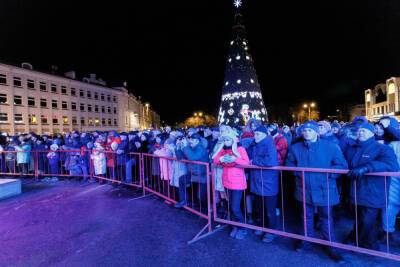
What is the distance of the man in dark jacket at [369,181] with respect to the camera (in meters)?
3.29

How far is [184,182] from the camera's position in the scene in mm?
6105

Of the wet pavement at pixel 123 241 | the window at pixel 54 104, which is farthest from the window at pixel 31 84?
the wet pavement at pixel 123 241

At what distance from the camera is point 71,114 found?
4647cm

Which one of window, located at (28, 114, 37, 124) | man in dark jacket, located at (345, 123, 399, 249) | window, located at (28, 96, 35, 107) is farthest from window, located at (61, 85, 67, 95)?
man in dark jacket, located at (345, 123, 399, 249)

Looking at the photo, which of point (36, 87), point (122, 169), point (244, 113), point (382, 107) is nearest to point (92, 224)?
point (122, 169)

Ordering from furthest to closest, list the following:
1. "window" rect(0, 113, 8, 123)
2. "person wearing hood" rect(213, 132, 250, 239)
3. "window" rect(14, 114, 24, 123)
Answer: "window" rect(14, 114, 24, 123)
"window" rect(0, 113, 8, 123)
"person wearing hood" rect(213, 132, 250, 239)

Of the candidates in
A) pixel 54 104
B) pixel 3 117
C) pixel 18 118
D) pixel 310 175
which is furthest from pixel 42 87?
pixel 310 175

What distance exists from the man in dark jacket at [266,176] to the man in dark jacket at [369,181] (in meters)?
1.20

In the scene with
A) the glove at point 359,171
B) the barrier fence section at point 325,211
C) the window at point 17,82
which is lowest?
the barrier fence section at point 325,211

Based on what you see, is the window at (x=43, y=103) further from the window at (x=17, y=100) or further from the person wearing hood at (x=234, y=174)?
the person wearing hood at (x=234, y=174)

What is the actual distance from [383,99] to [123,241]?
73.4 metres

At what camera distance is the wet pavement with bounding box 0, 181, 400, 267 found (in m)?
3.75

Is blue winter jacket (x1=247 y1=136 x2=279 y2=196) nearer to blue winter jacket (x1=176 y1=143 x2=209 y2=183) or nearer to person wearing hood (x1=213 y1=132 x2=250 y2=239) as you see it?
person wearing hood (x1=213 y1=132 x2=250 y2=239)

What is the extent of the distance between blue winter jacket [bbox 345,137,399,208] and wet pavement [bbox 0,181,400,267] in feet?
3.02
